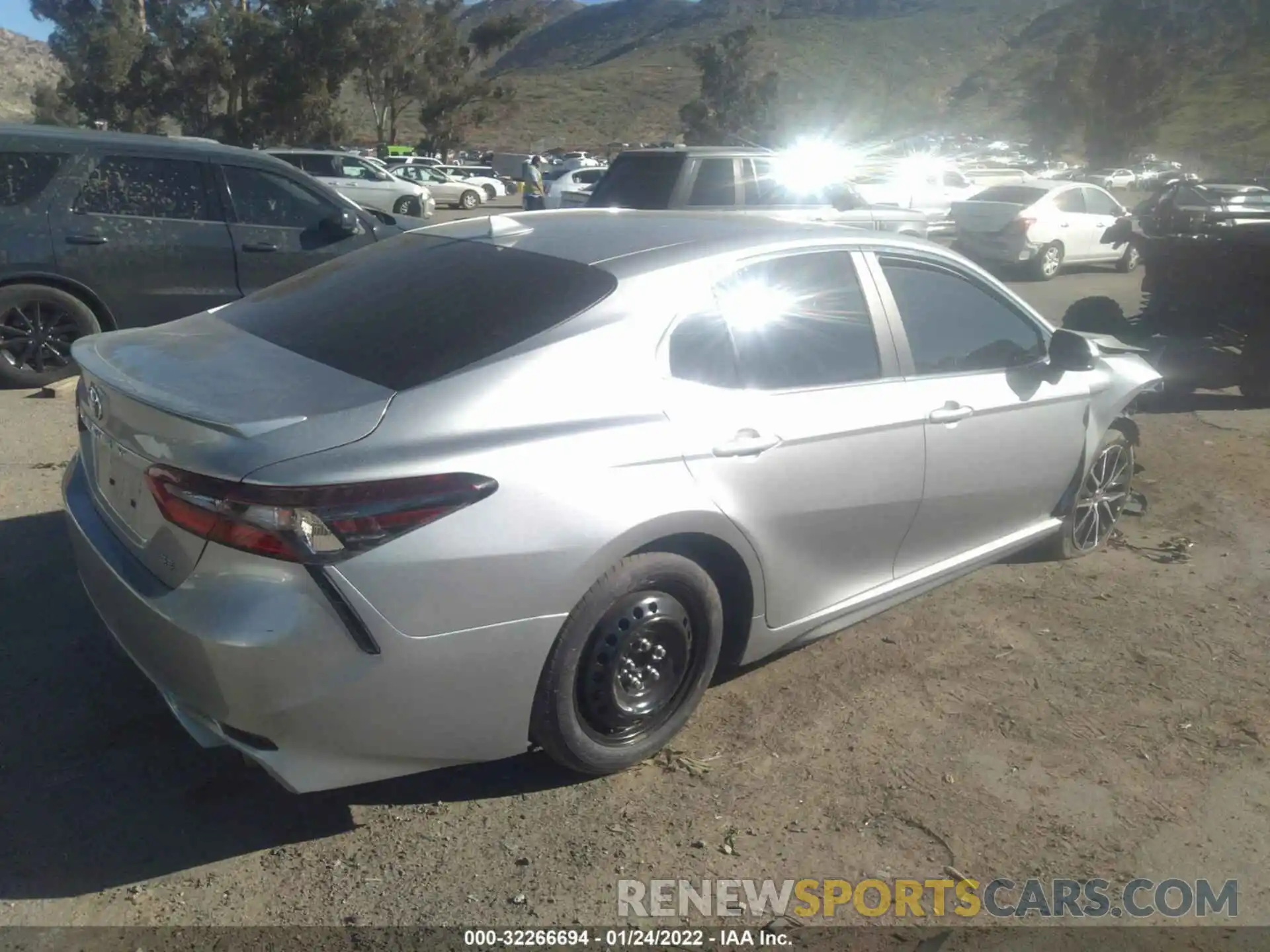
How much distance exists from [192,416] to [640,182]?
8.99 metres

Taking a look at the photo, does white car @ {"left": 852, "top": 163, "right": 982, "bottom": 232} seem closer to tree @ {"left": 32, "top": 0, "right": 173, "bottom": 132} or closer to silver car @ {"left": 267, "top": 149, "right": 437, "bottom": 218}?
silver car @ {"left": 267, "top": 149, "right": 437, "bottom": 218}

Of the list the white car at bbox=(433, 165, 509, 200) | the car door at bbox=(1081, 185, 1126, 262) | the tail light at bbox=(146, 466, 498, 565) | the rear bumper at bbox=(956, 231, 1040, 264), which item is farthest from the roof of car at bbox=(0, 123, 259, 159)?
the white car at bbox=(433, 165, 509, 200)

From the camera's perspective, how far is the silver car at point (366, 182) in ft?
85.7

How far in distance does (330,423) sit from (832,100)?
87.4 m

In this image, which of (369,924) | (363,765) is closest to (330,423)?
(363,765)

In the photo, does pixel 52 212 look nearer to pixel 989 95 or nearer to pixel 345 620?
pixel 345 620

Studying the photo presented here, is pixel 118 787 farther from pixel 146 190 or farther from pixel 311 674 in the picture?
pixel 146 190

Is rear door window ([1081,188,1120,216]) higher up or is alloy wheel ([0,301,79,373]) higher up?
rear door window ([1081,188,1120,216])

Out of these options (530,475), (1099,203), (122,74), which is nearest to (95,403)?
(530,475)

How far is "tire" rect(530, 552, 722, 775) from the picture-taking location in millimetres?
3033

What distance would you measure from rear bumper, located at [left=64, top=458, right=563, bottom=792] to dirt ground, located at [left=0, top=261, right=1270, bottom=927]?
33 centimetres

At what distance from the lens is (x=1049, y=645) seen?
14.5ft

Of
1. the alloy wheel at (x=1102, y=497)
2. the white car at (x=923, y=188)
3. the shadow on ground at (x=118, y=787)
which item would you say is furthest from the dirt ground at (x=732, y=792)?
the white car at (x=923, y=188)

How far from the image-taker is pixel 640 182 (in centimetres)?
1122
